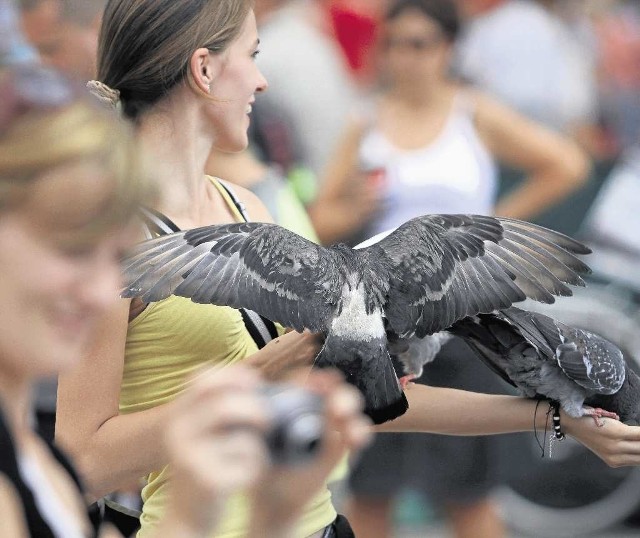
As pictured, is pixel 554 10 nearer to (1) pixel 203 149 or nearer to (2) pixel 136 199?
(1) pixel 203 149

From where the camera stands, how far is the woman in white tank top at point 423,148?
4160 millimetres

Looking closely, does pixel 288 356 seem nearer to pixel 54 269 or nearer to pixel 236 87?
pixel 236 87

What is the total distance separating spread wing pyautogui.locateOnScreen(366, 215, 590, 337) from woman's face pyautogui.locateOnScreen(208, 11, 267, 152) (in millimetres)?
422

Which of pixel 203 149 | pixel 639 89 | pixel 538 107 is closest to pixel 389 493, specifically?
pixel 203 149

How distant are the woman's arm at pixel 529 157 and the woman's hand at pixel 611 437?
2370mm

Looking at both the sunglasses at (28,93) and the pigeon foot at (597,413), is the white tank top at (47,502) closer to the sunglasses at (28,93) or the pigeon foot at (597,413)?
the sunglasses at (28,93)

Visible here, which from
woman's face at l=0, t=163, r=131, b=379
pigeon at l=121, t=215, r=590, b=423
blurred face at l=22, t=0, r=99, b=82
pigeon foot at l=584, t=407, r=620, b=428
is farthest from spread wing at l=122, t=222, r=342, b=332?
blurred face at l=22, t=0, r=99, b=82

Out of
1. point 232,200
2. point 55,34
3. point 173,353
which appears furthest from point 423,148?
point 173,353

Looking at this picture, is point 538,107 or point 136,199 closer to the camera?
point 136,199

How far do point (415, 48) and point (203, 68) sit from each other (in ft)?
7.49

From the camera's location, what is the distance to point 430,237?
7.25 ft

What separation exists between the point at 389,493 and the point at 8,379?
2835mm

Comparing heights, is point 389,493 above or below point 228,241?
below

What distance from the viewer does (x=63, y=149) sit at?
3.64ft
